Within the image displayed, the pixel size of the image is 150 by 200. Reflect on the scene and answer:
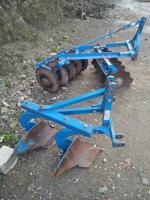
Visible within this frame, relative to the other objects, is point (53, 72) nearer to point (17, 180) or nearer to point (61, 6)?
point (17, 180)

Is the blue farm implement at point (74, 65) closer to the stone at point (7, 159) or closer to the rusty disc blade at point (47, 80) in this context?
the rusty disc blade at point (47, 80)

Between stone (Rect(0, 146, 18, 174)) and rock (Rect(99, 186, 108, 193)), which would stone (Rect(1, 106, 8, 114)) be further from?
rock (Rect(99, 186, 108, 193))

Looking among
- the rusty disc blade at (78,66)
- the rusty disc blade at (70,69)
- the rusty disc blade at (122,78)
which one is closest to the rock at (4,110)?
the rusty disc blade at (70,69)

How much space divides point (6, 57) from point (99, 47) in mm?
2026

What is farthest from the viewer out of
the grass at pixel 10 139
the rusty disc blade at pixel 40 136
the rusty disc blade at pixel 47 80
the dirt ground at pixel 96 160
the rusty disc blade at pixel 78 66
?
the rusty disc blade at pixel 78 66

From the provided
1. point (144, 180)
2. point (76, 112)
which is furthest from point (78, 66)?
point (144, 180)

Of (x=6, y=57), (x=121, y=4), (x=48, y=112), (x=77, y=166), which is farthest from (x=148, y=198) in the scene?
(x=121, y=4)

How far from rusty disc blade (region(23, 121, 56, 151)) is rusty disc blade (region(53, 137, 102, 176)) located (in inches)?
18.7

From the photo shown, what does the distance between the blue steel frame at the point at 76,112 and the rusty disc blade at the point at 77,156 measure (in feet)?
0.38

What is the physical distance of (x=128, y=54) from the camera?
5.77 metres

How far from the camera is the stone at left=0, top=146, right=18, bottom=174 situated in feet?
13.6

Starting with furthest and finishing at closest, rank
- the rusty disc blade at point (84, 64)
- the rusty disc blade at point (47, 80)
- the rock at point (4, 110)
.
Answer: the rusty disc blade at point (84, 64) → the rusty disc blade at point (47, 80) → the rock at point (4, 110)

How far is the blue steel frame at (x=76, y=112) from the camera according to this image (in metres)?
3.87

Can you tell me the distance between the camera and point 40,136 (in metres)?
4.59
